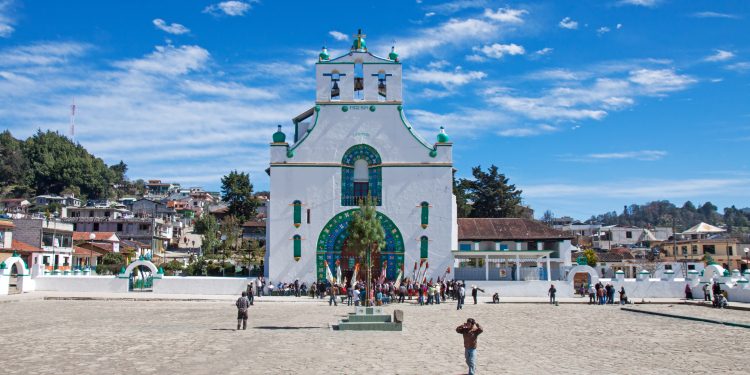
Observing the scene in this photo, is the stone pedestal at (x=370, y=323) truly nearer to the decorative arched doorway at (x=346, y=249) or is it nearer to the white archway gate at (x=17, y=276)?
the decorative arched doorway at (x=346, y=249)

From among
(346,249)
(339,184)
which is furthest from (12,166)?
(346,249)

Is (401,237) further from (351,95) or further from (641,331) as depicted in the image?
(641,331)

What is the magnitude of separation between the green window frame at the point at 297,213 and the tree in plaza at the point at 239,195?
31.5m

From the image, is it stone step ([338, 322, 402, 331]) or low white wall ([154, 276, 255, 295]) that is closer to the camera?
stone step ([338, 322, 402, 331])

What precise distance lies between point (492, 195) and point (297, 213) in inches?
1251

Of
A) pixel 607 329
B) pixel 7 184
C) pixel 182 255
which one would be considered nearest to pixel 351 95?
pixel 607 329

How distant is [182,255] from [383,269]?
48.8 metres

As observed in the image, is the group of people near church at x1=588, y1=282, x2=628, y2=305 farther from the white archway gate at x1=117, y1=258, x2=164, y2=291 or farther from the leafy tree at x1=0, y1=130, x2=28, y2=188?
the leafy tree at x1=0, y1=130, x2=28, y2=188

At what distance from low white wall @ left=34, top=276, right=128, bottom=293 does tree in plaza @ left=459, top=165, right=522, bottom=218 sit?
3847cm

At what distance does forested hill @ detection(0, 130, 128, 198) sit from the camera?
122m

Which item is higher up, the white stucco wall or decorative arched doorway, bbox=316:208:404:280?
the white stucco wall

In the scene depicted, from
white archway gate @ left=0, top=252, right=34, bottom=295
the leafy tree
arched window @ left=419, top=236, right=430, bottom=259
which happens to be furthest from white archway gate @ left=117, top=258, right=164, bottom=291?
the leafy tree

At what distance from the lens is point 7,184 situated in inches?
4857

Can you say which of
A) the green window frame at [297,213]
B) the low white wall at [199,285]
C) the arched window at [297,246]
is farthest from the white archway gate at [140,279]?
the green window frame at [297,213]
